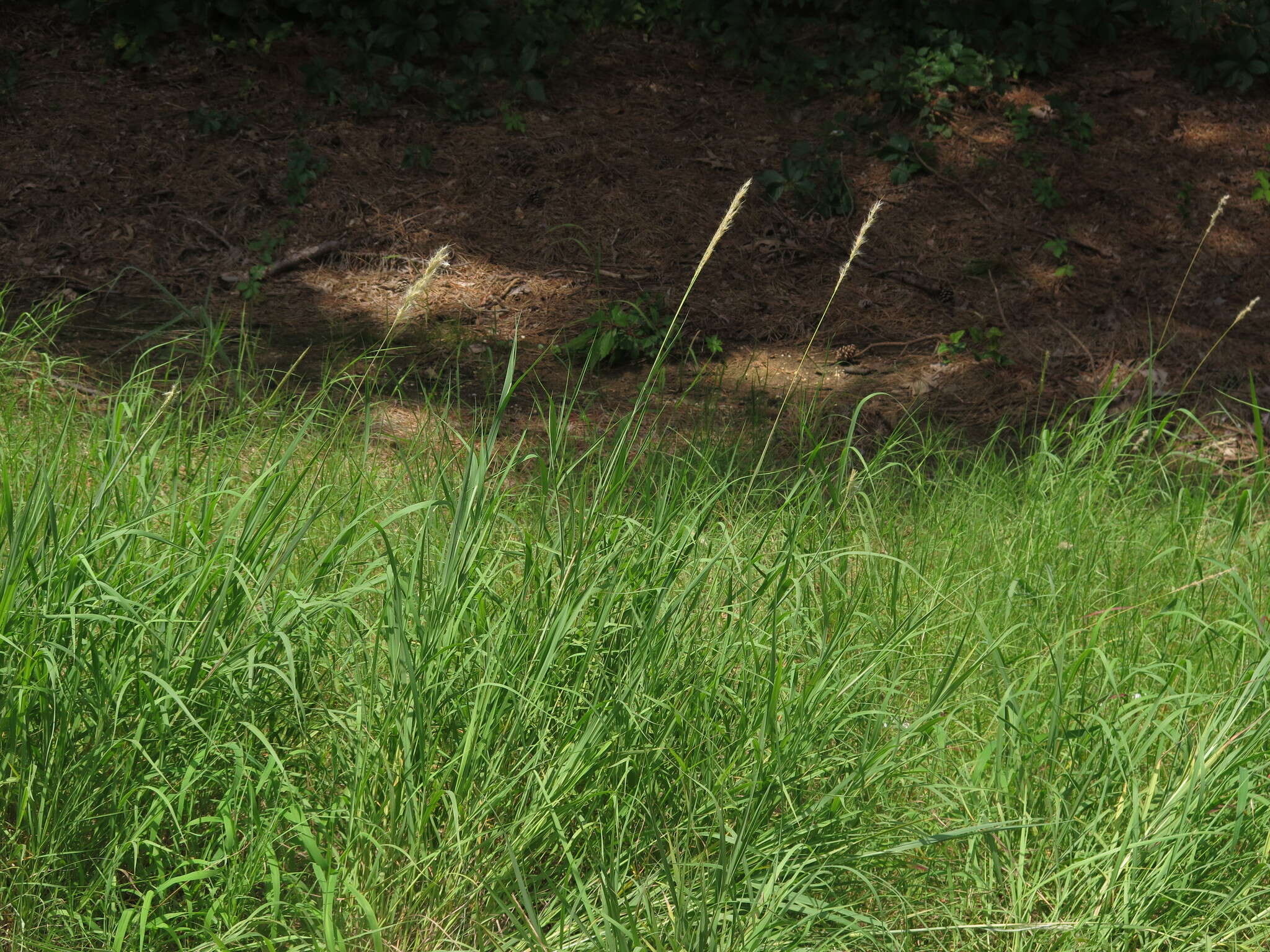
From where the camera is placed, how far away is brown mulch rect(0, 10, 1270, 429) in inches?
208

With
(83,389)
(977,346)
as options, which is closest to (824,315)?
(83,389)

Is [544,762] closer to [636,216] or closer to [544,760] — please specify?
[544,760]

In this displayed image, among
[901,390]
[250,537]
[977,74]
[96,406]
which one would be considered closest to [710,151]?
[977,74]

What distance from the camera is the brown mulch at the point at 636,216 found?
5273mm

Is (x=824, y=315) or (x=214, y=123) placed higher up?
(x=824, y=315)

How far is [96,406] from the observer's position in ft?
11.8

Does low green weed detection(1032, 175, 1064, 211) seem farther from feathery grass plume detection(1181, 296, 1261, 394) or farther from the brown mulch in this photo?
feathery grass plume detection(1181, 296, 1261, 394)

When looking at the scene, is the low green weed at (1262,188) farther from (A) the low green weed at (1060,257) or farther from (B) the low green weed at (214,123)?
(B) the low green weed at (214,123)

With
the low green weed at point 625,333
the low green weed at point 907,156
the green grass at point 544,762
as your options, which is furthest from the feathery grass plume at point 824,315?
the low green weed at point 907,156

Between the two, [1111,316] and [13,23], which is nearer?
[1111,316]

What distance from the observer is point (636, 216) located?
6.05 meters

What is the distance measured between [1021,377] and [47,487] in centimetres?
419

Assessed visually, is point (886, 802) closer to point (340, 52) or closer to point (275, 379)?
point (275, 379)

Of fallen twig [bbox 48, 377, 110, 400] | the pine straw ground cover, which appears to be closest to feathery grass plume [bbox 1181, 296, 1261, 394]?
the pine straw ground cover
